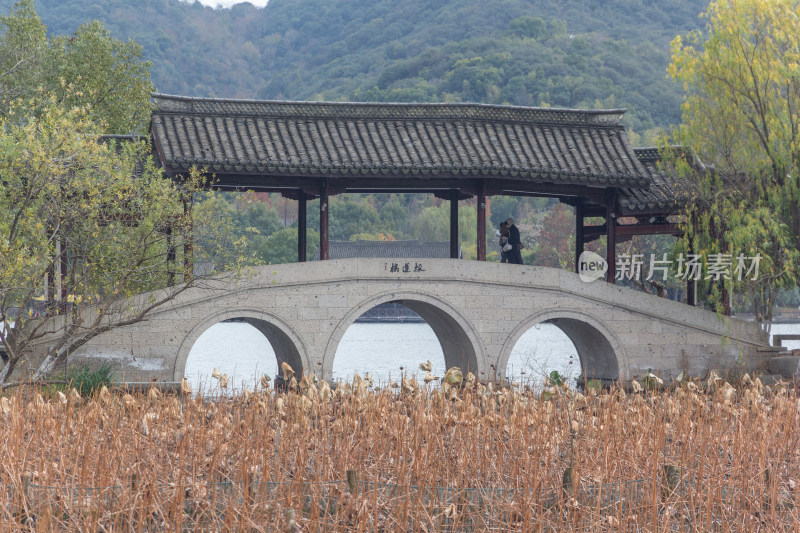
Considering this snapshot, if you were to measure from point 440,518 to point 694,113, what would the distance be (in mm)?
12465

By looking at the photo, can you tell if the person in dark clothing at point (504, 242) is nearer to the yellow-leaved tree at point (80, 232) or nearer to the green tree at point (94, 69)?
the yellow-leaved tree at point (80, 232)

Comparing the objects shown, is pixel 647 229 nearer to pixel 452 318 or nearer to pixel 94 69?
pixel 452 318

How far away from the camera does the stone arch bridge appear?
45.6 feet

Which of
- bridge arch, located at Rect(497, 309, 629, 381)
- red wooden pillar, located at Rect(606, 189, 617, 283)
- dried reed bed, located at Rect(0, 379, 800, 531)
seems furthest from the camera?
red wooden pillar, located at Rect(606, 189, 617, 283)

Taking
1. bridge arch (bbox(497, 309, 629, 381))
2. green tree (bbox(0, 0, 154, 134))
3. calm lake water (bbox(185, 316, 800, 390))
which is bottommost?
calm lake water (bbox(185, 316, 800, 390))

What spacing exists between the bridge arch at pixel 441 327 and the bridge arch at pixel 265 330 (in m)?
0.46

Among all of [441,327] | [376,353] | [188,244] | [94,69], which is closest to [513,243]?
[441,327]

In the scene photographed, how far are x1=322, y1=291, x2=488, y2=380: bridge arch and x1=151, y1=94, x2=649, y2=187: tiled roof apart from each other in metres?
2.01

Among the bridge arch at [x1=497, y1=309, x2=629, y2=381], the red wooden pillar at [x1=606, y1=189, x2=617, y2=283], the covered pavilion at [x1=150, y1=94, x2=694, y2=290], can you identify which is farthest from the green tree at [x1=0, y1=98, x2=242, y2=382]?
the red wooden pillar at [x1=606, y1=189, x2=617, y2=283]

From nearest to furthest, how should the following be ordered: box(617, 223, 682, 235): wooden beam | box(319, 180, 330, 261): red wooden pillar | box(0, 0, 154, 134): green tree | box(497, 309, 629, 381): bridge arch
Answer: box(319, 180, 330, 261): red wooden pillar → box(497, 309, 629, 381): bridge arch → box(617, 223, 682, 235): wooden beam → box(0, 0, 154, 134): green tree

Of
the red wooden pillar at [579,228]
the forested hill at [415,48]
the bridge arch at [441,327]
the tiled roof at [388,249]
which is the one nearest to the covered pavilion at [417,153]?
the red wooden pillar at [579,228]

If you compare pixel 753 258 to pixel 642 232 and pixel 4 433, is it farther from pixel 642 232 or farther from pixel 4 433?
pixel 4 433

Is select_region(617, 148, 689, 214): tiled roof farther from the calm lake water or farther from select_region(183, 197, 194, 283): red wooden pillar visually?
the calm lake water

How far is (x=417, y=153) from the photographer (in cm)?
1545
